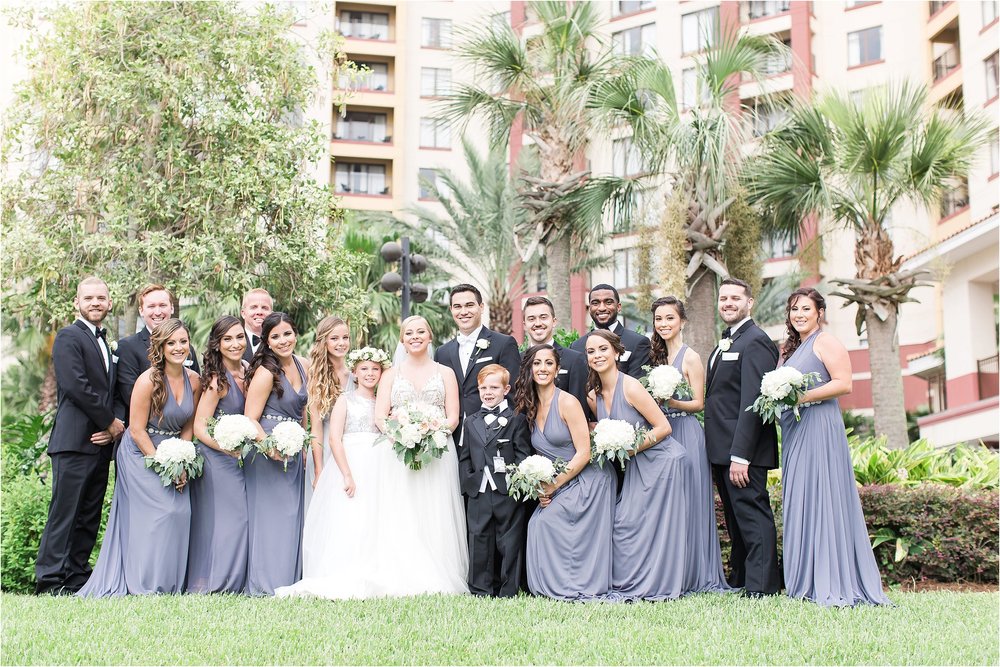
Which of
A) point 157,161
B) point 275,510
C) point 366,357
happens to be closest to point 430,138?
point 157,161

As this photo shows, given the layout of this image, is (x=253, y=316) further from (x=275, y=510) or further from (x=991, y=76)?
(x=991, y=76)

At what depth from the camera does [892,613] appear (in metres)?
6.86

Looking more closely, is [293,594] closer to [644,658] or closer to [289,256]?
[644,658]

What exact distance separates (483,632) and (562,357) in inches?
118

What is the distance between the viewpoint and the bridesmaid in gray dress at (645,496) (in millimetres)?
7617

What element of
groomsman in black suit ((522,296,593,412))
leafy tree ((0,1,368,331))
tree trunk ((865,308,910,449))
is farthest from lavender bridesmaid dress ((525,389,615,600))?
tree trunk ((865,308,910,449))

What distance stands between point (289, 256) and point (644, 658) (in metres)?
11.0

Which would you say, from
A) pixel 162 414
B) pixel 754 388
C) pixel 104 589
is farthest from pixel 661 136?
pixel 104 589

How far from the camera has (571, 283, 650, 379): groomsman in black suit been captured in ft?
27.7

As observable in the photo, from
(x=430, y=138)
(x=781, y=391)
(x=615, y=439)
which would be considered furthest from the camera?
(x=430, y=138)

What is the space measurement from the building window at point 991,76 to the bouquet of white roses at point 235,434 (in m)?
29.2

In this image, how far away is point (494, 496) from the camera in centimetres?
791

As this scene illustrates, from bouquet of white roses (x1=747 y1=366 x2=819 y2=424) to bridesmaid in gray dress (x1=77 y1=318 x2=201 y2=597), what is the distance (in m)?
4.67

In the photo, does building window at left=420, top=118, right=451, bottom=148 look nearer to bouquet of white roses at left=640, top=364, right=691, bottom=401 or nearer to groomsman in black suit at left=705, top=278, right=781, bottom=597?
groomsman in black suit at left=705, top=278, right=781, bottom=597
